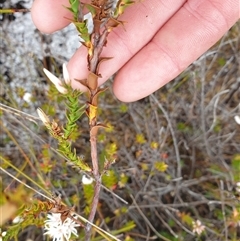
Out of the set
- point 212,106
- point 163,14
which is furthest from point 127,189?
point 163,14

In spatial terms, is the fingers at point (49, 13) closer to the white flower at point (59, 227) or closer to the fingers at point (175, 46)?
the fingers at point (175, 46)

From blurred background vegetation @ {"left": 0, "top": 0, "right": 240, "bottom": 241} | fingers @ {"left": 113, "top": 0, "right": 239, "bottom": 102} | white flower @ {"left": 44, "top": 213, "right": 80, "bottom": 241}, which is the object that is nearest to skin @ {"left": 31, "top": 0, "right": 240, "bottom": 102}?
fingers @ {"left": 113, "top": 0, "right": 239, "bottom": 102}

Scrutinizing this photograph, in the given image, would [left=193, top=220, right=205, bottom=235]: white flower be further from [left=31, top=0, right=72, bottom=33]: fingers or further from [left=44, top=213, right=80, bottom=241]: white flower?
[left=31, top=0, right=72, bottom=33]: fingers

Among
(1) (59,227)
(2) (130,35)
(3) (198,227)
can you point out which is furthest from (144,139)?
(1) (59,227)

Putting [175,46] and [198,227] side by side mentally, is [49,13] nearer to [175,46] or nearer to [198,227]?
[175,46]

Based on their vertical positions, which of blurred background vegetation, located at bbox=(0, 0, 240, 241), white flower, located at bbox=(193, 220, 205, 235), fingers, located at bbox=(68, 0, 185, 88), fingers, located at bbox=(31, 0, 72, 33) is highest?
fingers, located at bbox=(31, 0, 72, 33)
